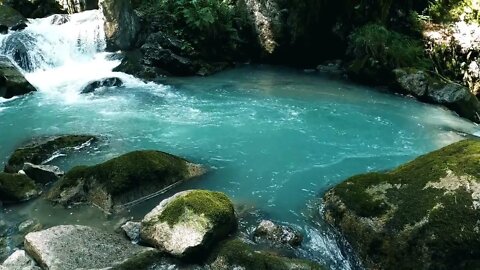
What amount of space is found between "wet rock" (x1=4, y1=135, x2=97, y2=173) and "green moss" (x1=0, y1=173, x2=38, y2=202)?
852mm

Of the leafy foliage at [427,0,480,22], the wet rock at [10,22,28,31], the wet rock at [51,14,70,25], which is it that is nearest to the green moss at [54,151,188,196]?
the wet rock at [10,22,28,31]

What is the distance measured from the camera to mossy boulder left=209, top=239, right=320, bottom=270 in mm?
5805

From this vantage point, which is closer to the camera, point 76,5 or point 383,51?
point 383,51

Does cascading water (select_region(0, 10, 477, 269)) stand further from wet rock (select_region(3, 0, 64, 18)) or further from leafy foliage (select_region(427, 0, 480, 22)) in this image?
leafy foliage (select_region(427, 0, 480, 22))

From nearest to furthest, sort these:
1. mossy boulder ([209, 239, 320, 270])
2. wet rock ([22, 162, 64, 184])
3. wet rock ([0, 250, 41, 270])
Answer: wet rock ([0, 250, 41, 270]) → mossy boulder ([209, 239, 320, 270]) → wet rock ([22, 162, 64, 184])

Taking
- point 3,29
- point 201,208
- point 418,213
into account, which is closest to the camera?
point 418,213

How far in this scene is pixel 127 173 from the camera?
7805mm

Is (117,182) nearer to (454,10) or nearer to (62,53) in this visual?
(62,53)

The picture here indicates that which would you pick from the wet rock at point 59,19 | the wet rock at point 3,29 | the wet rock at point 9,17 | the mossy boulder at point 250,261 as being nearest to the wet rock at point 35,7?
the wet rock at point 9,17

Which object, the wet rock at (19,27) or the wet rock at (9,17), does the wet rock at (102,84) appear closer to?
the wet rock at (19,27)

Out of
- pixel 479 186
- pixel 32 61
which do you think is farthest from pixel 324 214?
pixel 32 61

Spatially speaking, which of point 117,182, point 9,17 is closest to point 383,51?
point 117,182

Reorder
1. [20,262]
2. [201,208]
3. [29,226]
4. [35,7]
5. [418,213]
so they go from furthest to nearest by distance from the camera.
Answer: [35,7] → [29,226] → [201,208] → [418,213] → [20,262]

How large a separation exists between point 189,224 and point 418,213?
9.67 ft
